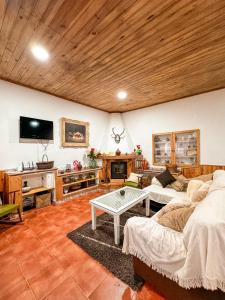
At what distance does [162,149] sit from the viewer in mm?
4766

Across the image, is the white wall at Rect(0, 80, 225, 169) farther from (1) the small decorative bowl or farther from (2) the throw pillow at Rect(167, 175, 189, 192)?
(2) the throw pillow at Rect(167, 175, 189, 192)

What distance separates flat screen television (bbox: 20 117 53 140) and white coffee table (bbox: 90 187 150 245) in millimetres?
2158

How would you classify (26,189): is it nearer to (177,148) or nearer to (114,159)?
(114,159)

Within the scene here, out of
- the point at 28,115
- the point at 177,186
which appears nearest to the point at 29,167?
the point at 28,115

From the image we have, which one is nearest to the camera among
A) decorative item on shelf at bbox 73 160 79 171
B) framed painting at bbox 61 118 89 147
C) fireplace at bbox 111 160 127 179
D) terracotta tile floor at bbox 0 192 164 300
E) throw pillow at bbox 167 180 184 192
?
terracotta tile floor at bbox 0 192 164 300

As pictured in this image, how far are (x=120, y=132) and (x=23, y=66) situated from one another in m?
3.51

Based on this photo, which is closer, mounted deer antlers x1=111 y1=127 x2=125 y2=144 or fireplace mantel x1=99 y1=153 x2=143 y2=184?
fireplace mantel x1=99 y1=153 x2=143 y2=184

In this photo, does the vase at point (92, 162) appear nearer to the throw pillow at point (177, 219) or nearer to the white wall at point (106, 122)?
the white wall at point (106, 122)

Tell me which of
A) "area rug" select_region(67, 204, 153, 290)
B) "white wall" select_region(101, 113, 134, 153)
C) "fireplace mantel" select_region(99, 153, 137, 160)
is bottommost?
"area rug" select_region(67, 204, 153, 290)

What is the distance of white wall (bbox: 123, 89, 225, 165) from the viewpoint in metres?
3.62

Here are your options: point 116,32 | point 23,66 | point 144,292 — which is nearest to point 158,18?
point 116,32

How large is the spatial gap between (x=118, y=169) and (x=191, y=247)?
4.04m

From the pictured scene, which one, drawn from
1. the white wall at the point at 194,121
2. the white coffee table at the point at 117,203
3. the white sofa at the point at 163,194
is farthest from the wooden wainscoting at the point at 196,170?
the white coffee table at the point at 117,203

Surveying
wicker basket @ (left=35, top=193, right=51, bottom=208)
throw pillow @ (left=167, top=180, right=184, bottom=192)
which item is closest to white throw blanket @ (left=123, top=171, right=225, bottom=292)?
throw pillow @ (left=167, top=180, right=184, bottom=192)
